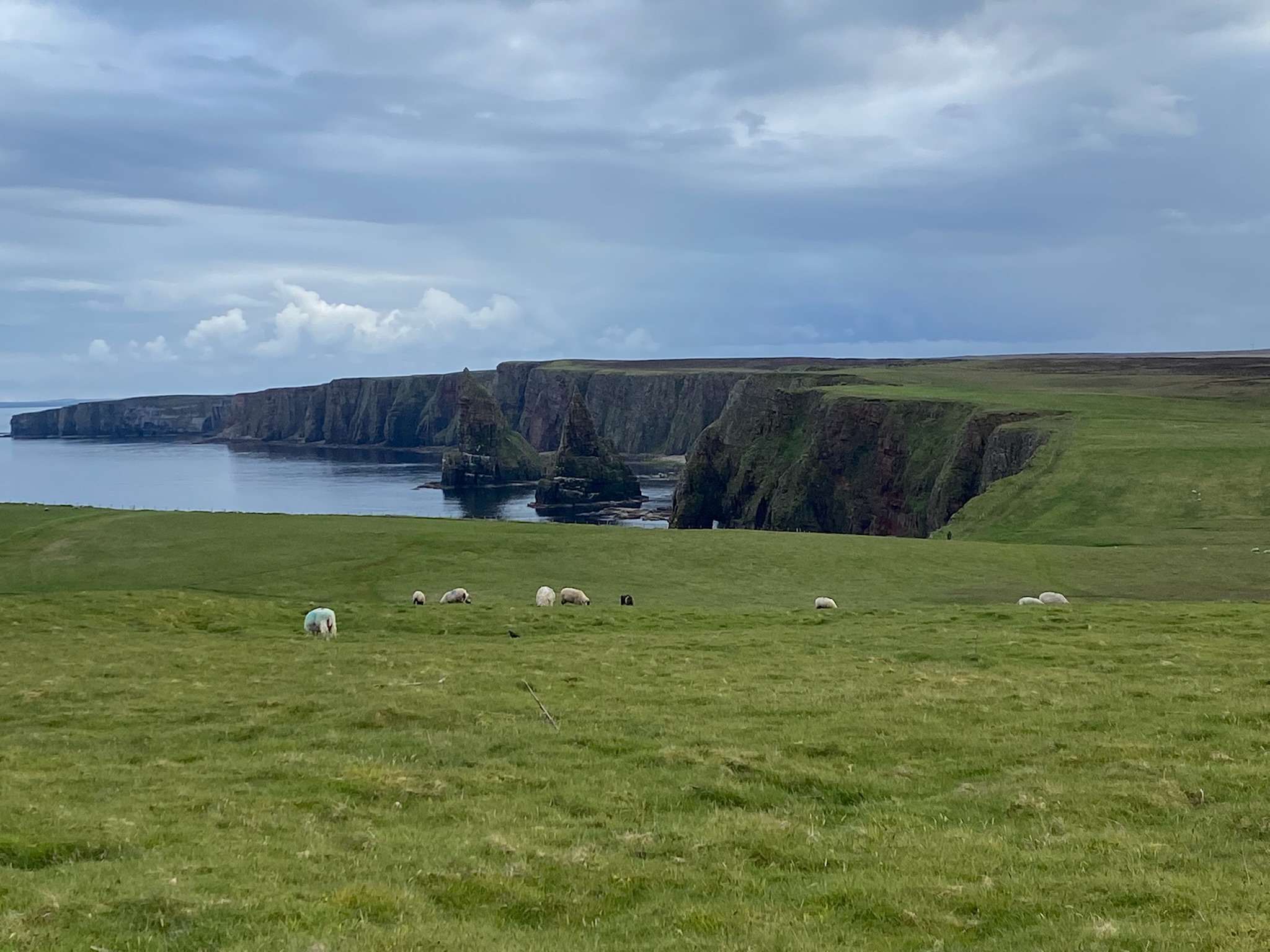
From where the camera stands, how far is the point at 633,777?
15711mm

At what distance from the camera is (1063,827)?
41.6 feet

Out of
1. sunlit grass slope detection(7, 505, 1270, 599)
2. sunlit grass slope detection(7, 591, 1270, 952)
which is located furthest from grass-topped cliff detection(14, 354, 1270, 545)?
sunlit grass slope detection(7, 591, 1270, 952)

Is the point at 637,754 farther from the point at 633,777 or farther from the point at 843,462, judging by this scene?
the point at 843,462

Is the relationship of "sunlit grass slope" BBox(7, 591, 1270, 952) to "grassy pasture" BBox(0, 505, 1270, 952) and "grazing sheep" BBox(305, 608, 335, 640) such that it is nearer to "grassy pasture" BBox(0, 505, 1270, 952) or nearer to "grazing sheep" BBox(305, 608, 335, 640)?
"grassy pasture" BBox(0, 505, 1270, 952)

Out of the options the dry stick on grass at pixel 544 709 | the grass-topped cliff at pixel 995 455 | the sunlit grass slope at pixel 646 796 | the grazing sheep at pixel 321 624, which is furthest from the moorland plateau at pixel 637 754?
the grass-topped cliff at pixel 995 455

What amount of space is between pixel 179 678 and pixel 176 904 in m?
16.4

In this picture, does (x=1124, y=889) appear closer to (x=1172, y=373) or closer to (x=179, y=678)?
(x=179, y=678)

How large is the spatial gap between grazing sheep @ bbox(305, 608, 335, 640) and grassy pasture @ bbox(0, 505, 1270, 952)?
0.76 meters

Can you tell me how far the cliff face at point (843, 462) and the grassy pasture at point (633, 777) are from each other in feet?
213

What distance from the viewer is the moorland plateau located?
10.1 m

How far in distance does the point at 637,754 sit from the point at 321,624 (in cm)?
1877

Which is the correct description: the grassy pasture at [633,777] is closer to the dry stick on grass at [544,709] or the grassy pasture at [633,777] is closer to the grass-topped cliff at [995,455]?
the dry stick on grass at [544,709]

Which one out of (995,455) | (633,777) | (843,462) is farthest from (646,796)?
(843,462)

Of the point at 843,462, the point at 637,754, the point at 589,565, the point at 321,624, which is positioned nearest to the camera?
the point at 637,754
